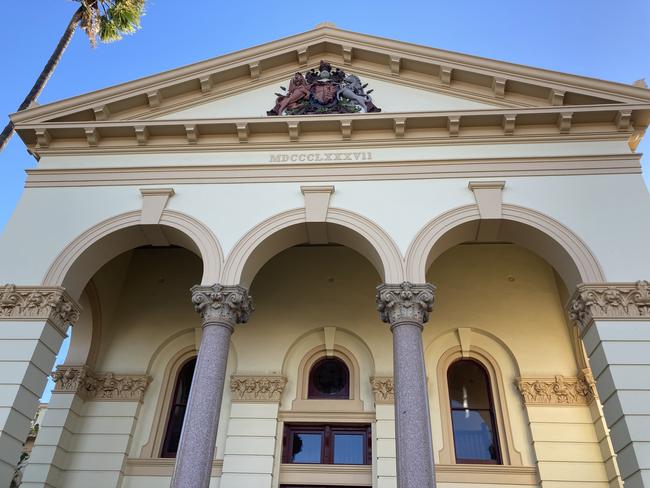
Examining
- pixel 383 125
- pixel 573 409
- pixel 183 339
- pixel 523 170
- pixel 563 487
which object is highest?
pixel 383 125

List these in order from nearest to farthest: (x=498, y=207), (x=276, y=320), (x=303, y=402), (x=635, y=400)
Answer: (x=635, y=400) < (x=498, y=207) < (x=303, y=402) < (x=276, y=320)

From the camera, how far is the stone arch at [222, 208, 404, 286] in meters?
10.9

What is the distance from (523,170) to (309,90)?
5.58 meters

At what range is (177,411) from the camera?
14.2 m

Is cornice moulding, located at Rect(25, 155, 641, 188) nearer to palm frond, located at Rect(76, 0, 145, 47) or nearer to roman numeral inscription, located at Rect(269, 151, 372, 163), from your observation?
roman numeral inscription, located at Rect(269, 151, 372, 163)

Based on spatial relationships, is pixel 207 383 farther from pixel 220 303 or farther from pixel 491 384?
pixel 491 384

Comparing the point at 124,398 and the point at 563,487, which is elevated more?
the point at 124,398

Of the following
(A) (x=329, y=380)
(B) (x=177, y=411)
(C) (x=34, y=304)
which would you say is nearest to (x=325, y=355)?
(A) (x=329, y=380)

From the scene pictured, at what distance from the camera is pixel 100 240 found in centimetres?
1193

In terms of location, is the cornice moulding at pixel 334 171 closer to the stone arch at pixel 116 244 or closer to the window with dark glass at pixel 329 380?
the stone arch at pixel 116 244

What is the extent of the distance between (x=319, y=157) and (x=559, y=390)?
7.92 meters

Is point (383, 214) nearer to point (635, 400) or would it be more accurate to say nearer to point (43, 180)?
point (635, 400)

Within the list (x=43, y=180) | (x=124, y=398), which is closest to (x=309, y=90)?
(x=43, y=180)

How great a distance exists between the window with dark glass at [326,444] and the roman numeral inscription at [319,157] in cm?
642
